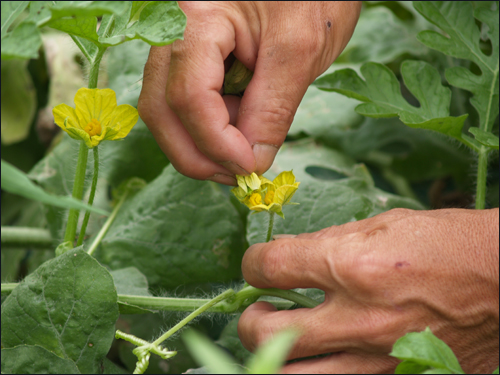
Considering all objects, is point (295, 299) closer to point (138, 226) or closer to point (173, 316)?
point (173, 316)

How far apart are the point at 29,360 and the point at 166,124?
0.72 meters

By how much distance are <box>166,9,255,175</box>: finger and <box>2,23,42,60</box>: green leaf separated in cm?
37

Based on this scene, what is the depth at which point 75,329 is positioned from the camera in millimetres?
1240

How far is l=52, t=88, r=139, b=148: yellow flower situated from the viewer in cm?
126

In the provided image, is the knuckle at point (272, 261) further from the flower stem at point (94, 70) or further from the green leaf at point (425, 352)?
the flower stem at point (94, 70)

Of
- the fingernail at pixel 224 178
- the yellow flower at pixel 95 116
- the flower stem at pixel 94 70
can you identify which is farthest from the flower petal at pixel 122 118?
the fingernail at pixel 224 178

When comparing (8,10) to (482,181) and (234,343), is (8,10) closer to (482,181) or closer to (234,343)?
(234,343)

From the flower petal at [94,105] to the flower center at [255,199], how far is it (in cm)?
46

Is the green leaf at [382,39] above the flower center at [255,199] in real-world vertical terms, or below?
above

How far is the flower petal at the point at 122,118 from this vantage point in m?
1.32

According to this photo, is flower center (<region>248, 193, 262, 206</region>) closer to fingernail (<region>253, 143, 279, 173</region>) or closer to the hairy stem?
fingernail (<region>253, 143, 279, 173</region>)

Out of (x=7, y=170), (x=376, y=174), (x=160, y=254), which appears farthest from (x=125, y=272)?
(x=376, y=174)

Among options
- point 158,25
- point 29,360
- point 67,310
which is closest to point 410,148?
point 158,25

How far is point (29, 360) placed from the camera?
117cm
